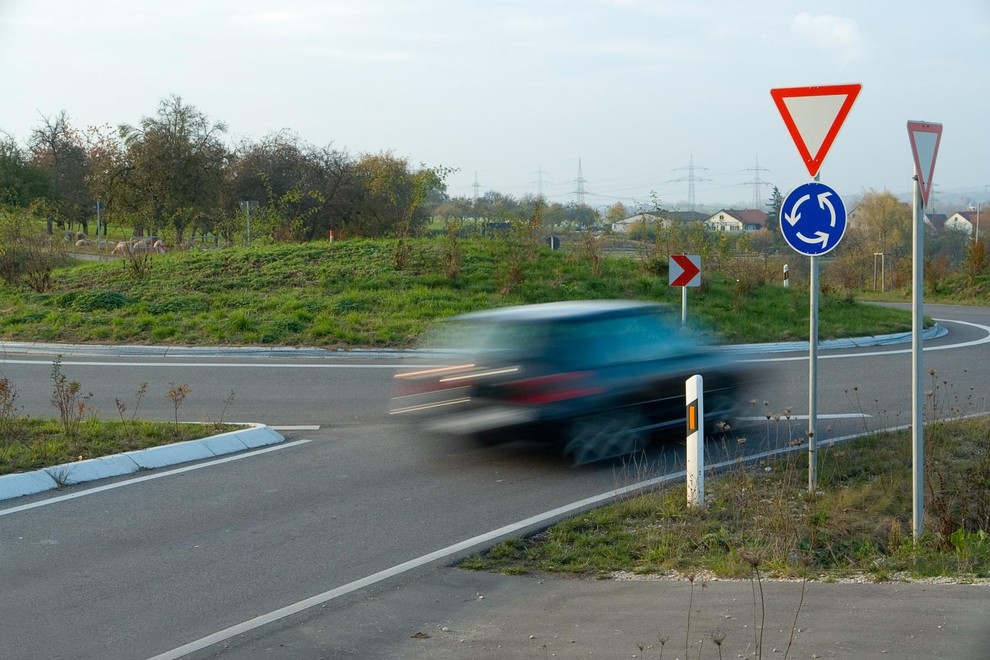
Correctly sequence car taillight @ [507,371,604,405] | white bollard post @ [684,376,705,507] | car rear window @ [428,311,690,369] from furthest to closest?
car rear window @ [428,311,690,369]
car taillight @ [507,371,604,405]
white bollard post @ [684,376,705,507]

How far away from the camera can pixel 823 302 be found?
2509 cm

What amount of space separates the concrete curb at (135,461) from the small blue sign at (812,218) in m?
5.97

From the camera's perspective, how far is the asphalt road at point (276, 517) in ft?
19.0

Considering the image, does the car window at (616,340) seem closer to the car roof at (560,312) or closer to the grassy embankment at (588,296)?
the car roof at (560,312)

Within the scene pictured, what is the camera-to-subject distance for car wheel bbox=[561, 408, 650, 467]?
9.48m

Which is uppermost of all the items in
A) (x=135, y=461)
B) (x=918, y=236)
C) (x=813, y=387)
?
(x=918, y=236)

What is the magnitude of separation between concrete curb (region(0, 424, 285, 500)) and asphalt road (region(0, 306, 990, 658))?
24cm

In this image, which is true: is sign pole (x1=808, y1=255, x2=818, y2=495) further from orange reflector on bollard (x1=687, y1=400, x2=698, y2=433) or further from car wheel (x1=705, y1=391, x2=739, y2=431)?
car wheel (x1=705, y1=391, x2=739, y2=431)

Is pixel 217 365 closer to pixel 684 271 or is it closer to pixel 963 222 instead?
pixel 684 271

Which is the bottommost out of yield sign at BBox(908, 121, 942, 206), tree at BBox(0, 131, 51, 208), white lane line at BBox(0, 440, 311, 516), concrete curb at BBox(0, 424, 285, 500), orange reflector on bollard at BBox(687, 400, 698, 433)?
white lane line at BBox(0, 440, 311, 516)

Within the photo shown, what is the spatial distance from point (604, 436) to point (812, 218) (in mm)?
2964

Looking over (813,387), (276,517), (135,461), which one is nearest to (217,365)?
(135,461)

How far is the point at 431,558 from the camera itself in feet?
22.4

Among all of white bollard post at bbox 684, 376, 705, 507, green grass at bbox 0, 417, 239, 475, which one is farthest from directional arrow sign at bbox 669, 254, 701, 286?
white bollard post at bbox 684, 376, 705, 507
